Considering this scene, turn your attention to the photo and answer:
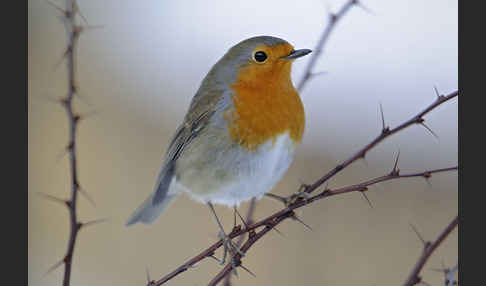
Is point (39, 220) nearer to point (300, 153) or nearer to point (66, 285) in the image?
point (300, 153)

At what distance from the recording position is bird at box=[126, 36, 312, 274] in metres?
2.35

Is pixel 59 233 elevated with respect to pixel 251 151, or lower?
elevated

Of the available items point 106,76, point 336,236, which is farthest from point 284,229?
point 106,76

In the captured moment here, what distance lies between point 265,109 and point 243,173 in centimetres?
28

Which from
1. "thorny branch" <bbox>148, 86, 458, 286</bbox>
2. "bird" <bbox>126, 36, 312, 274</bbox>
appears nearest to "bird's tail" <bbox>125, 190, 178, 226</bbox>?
"bird" <bbox>126, 36, 312, 274</bbox>

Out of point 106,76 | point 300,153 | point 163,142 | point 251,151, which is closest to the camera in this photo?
point 251,151

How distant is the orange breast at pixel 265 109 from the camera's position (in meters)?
→ 2.34

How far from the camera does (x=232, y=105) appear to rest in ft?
8.11

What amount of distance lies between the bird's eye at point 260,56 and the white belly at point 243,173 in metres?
0.33

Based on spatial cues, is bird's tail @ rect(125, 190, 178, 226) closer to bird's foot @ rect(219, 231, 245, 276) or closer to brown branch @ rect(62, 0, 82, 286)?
bird's foot @ rect(219, 231, 245, 276)

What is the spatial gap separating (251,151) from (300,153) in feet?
5.95

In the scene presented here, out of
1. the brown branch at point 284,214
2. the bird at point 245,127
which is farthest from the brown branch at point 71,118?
the bird at point 245,127

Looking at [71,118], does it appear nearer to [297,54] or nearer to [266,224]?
[266,224]

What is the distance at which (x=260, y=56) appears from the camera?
7.98 ft
